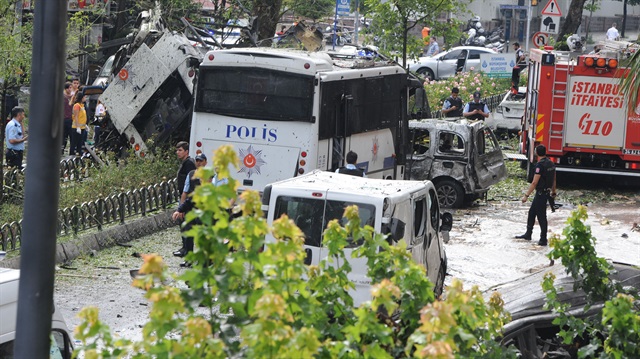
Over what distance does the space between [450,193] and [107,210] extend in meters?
6.70

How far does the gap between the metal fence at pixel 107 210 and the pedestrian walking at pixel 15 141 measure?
3.19 meters

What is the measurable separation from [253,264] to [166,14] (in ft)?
60.5

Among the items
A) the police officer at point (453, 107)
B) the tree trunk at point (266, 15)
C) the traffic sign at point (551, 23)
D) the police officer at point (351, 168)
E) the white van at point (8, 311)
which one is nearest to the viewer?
the white van at point (8, 311)

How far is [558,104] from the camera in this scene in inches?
829

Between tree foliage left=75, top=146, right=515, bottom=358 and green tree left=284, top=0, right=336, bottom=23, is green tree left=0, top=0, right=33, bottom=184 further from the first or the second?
green tree left=284, top=0, right=336, bottom=23

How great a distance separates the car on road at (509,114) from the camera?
27.8m

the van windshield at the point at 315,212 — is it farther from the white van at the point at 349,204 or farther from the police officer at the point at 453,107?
the police officer at the point at 453,107

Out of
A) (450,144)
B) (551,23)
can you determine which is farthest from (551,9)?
(450,144)

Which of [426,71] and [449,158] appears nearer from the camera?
[449,158]

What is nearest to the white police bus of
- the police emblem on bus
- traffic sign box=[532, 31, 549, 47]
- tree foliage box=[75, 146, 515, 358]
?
the police emblem on bus

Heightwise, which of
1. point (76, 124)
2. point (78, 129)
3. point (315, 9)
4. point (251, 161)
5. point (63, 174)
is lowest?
point (63, 174)

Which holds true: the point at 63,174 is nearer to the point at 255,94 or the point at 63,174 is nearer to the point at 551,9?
the point at 255,94

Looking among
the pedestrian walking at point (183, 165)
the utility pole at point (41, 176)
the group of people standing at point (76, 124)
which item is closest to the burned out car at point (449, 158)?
the pedestrian walking at point (183, 165)

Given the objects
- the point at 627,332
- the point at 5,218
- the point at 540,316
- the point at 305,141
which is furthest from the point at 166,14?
the point at 627,332
